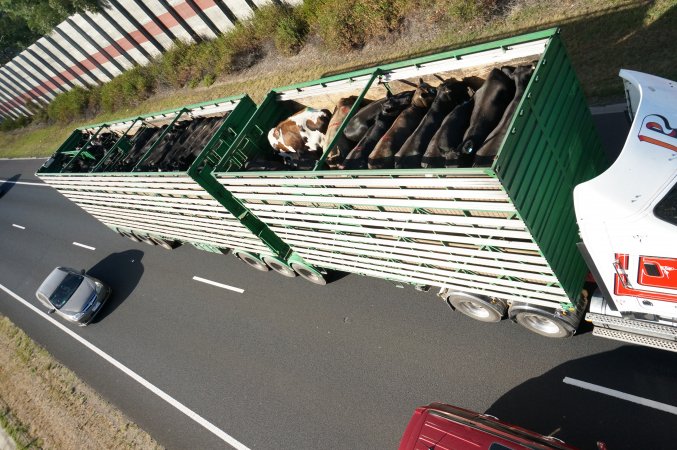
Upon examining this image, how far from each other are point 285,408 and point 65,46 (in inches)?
Result: 1007

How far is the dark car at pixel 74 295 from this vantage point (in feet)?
41.8

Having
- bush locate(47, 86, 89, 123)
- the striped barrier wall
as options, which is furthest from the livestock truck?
bush locate(47, 86, 89, 123)

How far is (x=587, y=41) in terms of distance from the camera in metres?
9.71

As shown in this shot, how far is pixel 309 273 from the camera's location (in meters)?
9.82

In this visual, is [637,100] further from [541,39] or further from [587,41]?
[587,41]

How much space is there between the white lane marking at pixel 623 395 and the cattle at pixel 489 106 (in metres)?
3.84

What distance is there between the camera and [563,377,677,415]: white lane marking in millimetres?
5812

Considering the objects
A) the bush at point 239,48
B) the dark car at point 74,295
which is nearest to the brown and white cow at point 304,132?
the dark car at point 74,295

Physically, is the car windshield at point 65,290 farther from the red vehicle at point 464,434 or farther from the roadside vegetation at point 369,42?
the red vehicle at point 464,434

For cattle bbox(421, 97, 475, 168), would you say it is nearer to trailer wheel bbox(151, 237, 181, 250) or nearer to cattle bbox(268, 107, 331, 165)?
cattle bbox(268, 107, 331, 165)

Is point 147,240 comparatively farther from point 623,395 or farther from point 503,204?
point 623,395

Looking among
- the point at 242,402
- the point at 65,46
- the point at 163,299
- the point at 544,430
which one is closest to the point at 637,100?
the point at 544,430

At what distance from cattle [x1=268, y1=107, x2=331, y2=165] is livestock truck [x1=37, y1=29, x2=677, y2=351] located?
0.39 metres

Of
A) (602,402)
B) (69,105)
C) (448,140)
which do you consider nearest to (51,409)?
(448,140)
